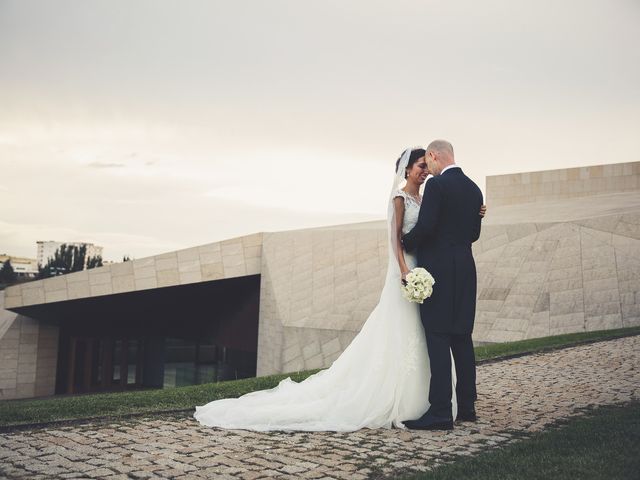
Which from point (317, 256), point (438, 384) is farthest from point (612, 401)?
point (317, 256)

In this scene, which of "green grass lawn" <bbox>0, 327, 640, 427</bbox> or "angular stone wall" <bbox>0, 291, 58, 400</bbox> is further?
"angular stone wall" <bbox>0, 291, 58, 400</bbox>

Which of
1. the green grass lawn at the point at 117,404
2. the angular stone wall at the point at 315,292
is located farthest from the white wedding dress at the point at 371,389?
the angular stone wall at the point at 315,292

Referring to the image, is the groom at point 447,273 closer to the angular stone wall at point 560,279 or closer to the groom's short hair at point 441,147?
the groom's short hair at point 441,147

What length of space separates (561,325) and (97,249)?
655 feet

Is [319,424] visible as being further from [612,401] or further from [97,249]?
[97,249]

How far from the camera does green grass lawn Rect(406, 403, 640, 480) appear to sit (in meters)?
3.97

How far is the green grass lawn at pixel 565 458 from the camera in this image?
397cm

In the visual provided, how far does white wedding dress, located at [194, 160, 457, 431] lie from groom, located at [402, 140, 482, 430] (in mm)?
170

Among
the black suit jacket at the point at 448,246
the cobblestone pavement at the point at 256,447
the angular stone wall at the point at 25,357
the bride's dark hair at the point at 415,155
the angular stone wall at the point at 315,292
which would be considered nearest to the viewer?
the cobblestone pavement at the point at 256,447

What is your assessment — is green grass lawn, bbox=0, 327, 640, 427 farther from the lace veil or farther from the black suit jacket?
the black suit jacket

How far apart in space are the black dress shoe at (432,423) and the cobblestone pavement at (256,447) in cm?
10

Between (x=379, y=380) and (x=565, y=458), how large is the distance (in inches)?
75.2

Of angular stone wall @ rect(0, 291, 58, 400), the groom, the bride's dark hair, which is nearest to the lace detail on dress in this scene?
the groom

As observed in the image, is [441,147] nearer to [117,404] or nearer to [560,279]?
[117,404]
